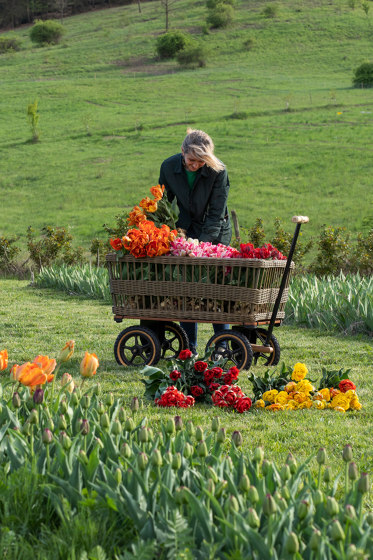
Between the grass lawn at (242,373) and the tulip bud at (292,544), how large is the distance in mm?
1488

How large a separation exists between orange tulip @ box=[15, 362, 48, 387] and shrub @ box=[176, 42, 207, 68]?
6240cm

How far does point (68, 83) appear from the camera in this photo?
5306cm

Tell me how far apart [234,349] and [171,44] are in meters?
62.4

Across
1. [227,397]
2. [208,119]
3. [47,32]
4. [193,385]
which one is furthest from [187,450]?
[47,32]

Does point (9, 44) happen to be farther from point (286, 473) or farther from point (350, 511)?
point (350, 511)

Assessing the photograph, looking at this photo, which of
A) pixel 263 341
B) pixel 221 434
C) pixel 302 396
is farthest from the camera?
pixel 263 341

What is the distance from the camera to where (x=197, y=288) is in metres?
5.64

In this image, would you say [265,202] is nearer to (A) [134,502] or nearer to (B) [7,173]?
(B) [7,173]

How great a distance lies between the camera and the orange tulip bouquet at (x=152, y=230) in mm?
5586

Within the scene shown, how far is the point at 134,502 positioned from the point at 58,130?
41.6 m

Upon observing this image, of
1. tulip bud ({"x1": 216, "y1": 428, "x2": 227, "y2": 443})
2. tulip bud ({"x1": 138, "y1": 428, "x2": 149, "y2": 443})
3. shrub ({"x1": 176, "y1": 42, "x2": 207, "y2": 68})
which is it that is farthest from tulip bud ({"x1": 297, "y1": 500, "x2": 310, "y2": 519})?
shrub ({"x1": 176, "y1": 42, "x2": 207, "y2": 68})

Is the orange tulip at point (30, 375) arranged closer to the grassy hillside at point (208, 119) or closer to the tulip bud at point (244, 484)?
the tulip bud at point (244, 484)

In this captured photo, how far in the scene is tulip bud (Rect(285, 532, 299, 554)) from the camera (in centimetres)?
165

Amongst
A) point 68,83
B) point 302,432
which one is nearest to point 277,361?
point 302,432
